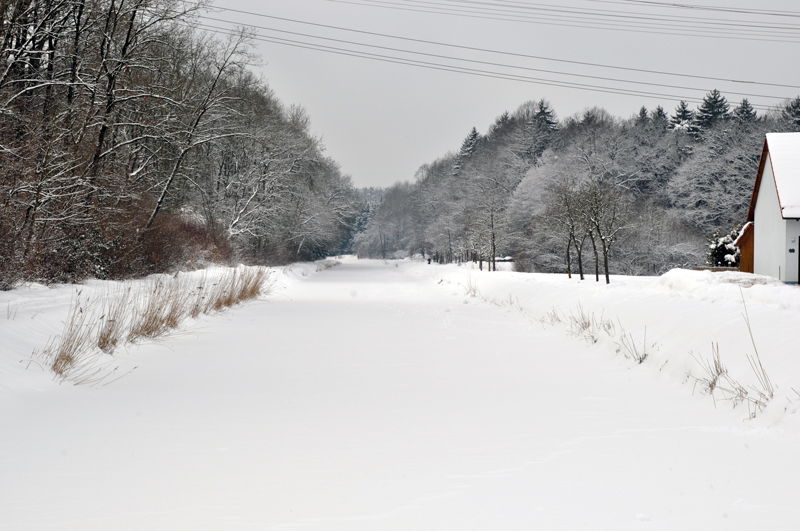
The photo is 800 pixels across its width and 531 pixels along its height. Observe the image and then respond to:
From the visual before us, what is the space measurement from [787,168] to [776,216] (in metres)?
1.89

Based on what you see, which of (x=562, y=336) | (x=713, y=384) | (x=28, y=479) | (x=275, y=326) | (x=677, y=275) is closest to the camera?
(x=28, y=479)

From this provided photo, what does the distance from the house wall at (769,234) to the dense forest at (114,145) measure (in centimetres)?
2018

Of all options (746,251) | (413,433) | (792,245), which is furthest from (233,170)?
(413,433)

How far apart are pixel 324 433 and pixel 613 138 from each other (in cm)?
5031

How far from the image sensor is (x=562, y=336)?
1073cm

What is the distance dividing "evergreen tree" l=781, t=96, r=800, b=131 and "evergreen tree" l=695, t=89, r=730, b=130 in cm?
752

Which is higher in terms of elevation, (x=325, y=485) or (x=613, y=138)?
(x=613, y=138)

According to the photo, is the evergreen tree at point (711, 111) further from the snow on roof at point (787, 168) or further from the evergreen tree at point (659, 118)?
the snow on roof at point (787, 168)

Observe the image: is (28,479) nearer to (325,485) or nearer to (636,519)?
(325,485)

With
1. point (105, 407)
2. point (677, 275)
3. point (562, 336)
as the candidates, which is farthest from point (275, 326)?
point (677, 275)

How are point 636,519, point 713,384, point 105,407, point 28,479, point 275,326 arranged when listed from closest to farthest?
point 636,519 < point 28,479 < point 105,407 < point 713,384 < point 275,326

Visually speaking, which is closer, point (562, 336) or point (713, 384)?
point (713, 384)

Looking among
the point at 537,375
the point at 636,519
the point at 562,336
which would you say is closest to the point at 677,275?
the point at 562,336

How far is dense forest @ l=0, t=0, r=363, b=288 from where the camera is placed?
34.1 feet
